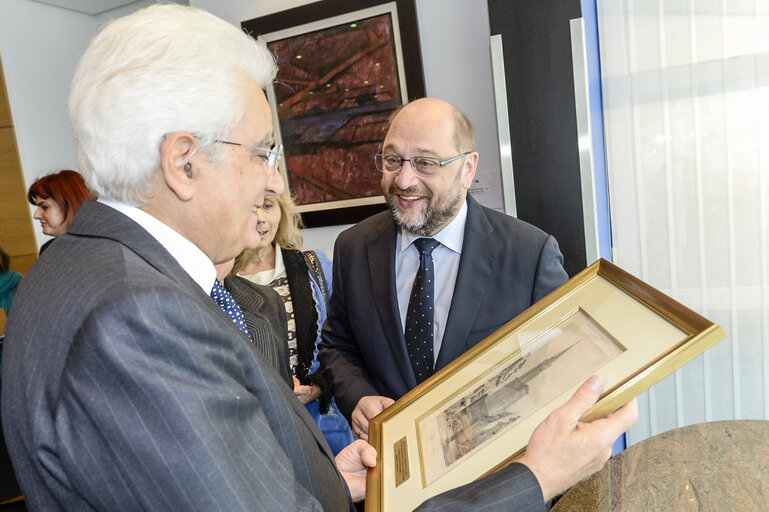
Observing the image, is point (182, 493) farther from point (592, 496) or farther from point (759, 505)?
point (759, 505)

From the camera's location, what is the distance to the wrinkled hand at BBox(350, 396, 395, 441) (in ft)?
5.20

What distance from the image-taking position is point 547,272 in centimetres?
181

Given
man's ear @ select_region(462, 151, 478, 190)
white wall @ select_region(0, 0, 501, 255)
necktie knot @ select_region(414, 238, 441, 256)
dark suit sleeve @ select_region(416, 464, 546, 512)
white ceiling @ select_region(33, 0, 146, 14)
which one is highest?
white ceiling @ select_region(33, 0, 146, 14)

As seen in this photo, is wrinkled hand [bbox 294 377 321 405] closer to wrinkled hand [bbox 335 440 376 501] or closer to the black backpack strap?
the black backpack strap

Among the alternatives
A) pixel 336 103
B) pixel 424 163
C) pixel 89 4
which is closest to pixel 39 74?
pixel 89 4

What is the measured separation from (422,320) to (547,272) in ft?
1.39

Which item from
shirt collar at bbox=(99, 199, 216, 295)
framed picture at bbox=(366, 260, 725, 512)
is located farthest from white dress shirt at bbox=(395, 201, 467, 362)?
shirt collar at bbox=(99, 199, 216, 295)

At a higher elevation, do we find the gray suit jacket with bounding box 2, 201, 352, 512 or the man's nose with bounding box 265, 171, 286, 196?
the man's nose with bounding box 265, 171, 286, 196

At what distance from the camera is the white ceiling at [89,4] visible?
15.4 feet

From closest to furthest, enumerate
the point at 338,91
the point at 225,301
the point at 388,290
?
the point at 225,301
the point at 388,290
the point at 338,91

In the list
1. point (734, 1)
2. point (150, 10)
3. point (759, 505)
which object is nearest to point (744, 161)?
point (734, 1)

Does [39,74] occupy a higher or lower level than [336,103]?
higher

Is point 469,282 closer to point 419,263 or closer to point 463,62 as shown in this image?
point 419,263

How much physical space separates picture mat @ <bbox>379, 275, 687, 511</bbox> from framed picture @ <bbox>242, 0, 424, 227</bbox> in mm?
2230
